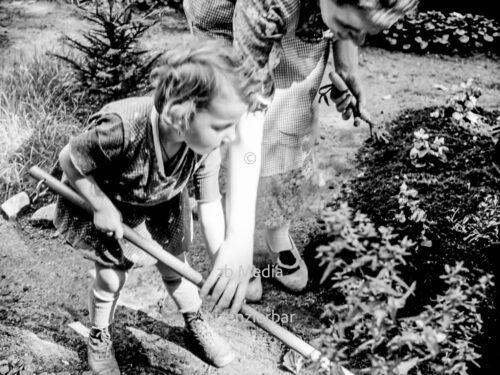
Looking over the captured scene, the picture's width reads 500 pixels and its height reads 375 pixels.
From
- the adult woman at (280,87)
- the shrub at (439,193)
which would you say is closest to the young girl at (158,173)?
the adult woman at (280,87)

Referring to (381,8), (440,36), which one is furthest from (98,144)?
(440,36)

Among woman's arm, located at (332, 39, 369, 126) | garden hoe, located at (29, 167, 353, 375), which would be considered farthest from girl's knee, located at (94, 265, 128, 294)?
woman's arm, located at (332, 39, 369, 126)

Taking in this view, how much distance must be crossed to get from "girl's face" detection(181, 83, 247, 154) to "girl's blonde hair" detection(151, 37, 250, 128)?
0.02 metres

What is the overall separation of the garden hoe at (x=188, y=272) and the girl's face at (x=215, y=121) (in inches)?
16.0

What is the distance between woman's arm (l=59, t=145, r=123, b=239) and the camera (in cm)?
197

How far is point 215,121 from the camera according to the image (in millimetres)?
1776

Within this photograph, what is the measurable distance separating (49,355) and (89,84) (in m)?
1.83

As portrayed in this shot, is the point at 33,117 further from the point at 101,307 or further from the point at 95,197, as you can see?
the point at 95,197

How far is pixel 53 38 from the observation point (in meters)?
5.26

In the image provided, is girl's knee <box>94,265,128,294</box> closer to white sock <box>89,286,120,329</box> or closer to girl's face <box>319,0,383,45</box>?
white sock <box>89,286,120,329</box>

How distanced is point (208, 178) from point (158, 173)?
281 millimetres

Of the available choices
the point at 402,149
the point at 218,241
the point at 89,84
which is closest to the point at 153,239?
the point at 218,241

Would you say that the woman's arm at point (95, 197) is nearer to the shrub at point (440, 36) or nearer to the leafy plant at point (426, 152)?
the leafy plant at point (426, 152)

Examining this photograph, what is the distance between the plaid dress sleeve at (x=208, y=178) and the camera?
219cm
